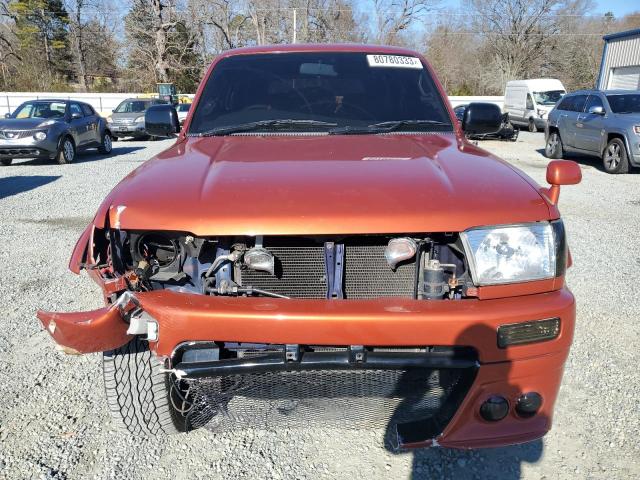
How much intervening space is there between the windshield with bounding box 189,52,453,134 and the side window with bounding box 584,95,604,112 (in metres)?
10.2

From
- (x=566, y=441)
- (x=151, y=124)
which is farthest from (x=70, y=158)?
(x=566, y=441)

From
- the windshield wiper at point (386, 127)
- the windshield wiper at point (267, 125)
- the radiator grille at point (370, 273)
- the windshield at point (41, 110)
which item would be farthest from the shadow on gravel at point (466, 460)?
the windshield at point (41, 110)

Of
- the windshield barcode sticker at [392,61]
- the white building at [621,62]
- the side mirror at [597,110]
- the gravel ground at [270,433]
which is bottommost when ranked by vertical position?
the gravel ground at [270,433]

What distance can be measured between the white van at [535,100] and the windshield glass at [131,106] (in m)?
16.0

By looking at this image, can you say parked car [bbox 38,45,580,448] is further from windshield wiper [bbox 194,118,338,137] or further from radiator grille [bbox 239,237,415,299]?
windshield wiper [bbox 194,118,338,137]

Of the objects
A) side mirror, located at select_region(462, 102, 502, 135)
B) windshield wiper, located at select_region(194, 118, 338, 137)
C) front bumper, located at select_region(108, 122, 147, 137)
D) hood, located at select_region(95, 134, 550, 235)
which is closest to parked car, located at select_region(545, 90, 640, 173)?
side mirror, located at select_region(462, 102, 502, 135)

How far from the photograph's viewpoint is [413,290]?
80.0 inches

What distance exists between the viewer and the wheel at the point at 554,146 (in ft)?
44.6

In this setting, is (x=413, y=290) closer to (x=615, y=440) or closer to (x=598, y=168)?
(x=615, y=440)

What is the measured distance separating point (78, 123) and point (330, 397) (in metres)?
13.3

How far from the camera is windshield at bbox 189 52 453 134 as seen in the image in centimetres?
309

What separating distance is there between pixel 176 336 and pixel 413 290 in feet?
3.01

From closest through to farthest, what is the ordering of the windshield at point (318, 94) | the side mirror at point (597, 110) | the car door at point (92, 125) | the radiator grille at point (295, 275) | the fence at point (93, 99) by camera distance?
the radiator grille at point (295, 275) < the windshield at point (318, 94) < the side mirror at point (597, 110) < the car door at point (92, 125) < the fence at point (93, 99)

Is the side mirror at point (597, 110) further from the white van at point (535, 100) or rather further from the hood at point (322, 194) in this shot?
the hood at point (322, 194)
